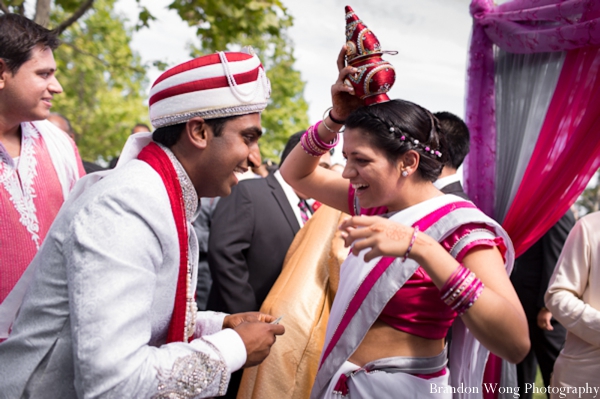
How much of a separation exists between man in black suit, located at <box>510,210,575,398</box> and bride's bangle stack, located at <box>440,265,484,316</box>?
3116 millimetres

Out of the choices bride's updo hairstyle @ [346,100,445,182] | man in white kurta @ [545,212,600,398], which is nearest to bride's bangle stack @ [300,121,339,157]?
bride's updo hairstyle @ [346,100,445,182]

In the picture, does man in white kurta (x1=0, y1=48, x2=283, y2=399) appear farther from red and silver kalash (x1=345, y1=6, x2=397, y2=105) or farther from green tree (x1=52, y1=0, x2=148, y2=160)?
green tree (x1=52, y1=0, x2=148, y2=160)

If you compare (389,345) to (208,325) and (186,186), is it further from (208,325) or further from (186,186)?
(186,186)

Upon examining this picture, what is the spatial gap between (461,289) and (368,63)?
113 cm

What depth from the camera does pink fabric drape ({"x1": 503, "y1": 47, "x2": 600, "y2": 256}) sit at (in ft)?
11.0

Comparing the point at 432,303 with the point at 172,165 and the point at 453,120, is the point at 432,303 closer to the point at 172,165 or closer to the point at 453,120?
the point at 172,165

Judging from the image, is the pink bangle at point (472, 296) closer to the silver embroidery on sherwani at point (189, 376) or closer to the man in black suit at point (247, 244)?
the silver embroidery on sherwani at point (189, 376)

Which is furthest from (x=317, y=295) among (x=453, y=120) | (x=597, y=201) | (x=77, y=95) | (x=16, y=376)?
(x=597, y=201)

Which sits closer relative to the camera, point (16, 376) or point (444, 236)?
point (16, 376)

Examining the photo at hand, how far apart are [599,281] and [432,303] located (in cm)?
147

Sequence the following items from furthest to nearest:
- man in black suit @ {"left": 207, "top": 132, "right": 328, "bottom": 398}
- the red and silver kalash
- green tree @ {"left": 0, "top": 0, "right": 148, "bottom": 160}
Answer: green tree @ {"left": 0, "top": 0, "right": 148, "bottom": 160}, man in black suit @ {"left": 207, "top": 132, "right": 328, "bottom": 398}, the red and silver kalash

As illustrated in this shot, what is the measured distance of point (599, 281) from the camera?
124 inches

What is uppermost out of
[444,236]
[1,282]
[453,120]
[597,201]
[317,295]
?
[453,120]

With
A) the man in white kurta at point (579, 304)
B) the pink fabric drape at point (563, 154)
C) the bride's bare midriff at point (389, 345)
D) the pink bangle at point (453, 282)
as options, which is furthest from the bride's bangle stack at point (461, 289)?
the pink fabric drape at point (563, 154)
